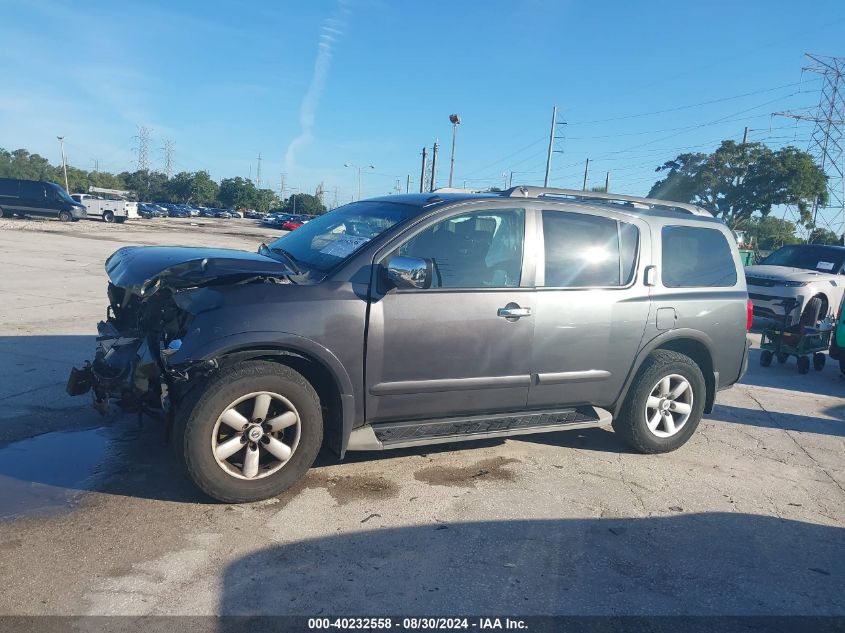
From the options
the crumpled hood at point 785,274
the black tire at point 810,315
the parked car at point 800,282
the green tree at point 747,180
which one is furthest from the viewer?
the green tree at point 747,180

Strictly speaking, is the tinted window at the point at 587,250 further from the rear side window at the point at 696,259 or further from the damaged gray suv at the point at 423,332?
the rear side window at the point at 696,259

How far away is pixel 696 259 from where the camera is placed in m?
5.36

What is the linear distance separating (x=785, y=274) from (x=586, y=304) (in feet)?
29.5

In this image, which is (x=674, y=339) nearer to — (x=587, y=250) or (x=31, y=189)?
(x=587, y=250)

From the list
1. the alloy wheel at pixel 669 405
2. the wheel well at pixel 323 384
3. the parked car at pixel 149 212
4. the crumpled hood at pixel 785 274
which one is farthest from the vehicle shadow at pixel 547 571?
the parked car at pixel 149 212

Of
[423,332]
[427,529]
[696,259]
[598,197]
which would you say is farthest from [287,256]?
[696,259]

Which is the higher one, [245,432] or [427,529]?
[245,432]

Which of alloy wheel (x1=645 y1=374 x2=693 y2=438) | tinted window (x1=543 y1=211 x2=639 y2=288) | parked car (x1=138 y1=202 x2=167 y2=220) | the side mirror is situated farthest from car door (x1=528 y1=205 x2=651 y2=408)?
parked car (x1=138 y1=202 x2=167 y2=220)

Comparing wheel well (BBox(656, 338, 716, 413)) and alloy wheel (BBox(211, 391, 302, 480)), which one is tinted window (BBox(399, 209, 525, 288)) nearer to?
alloy wheel (BBox(211, 391, 302, 480))

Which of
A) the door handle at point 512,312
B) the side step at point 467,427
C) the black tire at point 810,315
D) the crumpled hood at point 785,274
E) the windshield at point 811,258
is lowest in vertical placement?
the side step at point 467,427

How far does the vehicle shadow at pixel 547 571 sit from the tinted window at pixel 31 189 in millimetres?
36360

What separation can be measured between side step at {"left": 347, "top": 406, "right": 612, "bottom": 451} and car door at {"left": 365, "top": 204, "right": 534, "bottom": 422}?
0.07 m

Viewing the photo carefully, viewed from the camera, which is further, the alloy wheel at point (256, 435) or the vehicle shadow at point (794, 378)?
the vehicle shadow at point (794, 378)

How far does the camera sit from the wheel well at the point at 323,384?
3801 millimetres
